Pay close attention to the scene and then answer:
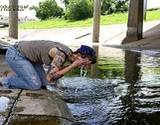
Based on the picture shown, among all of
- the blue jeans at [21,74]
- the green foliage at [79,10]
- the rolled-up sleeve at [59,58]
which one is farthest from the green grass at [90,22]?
the rolled-up sleeve at [59,58]

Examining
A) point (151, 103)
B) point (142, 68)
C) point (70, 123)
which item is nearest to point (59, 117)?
point (70, 123)

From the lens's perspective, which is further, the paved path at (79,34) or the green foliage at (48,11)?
the green foliage at (48,11)

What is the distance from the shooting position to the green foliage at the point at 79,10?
40031 millimetres

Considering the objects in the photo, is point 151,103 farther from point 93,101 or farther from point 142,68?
point 142,68

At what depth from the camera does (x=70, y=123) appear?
17.6 ft

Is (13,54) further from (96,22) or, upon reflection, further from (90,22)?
(90,22)

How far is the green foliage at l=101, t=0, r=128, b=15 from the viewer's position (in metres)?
42.0

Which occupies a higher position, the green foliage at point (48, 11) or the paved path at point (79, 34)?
the green foliage at point (48, 11)

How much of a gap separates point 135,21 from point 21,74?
62.0ft

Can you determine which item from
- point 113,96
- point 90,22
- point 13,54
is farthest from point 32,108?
point 90,22

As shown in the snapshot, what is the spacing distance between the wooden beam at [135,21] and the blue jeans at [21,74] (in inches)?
728

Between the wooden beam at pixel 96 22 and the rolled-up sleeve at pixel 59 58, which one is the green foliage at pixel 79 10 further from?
the rolled-up sleeve at pixel 59 58

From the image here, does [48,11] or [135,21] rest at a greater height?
[48,11]

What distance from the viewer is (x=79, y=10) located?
4003 centimetres
